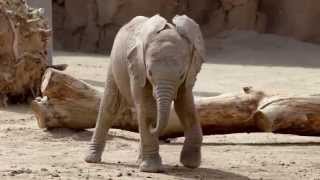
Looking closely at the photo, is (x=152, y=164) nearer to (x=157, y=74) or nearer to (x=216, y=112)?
(x=157, y=74)

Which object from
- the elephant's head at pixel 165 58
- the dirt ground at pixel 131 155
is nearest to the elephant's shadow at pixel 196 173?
the dirt ground at pixel 131 155

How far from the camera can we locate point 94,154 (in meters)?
7.03

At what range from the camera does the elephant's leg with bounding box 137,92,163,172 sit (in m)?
6.37

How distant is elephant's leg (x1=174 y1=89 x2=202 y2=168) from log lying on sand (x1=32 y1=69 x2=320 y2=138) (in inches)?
58.9

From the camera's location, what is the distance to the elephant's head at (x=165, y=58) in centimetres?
598

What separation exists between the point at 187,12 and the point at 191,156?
1632cm

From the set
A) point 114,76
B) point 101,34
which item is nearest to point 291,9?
point 101,34

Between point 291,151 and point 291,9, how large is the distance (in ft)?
45.7

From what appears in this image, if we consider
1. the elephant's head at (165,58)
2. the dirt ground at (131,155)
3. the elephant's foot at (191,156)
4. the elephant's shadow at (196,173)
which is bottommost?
the elephant's shadow at (196,173)

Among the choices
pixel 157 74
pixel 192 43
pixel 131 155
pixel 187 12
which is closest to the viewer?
pixel 157 74

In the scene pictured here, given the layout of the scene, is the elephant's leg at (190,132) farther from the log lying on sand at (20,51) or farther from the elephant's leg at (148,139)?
the log lying on sand at (20,51)

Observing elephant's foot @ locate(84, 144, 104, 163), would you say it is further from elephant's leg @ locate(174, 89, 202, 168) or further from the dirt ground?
elephant's leg @ locate(174, 89, 202, 168)

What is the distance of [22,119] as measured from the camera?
9.80 m

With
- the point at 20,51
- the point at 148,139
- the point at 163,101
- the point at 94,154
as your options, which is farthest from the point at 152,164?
the point at 20,51
